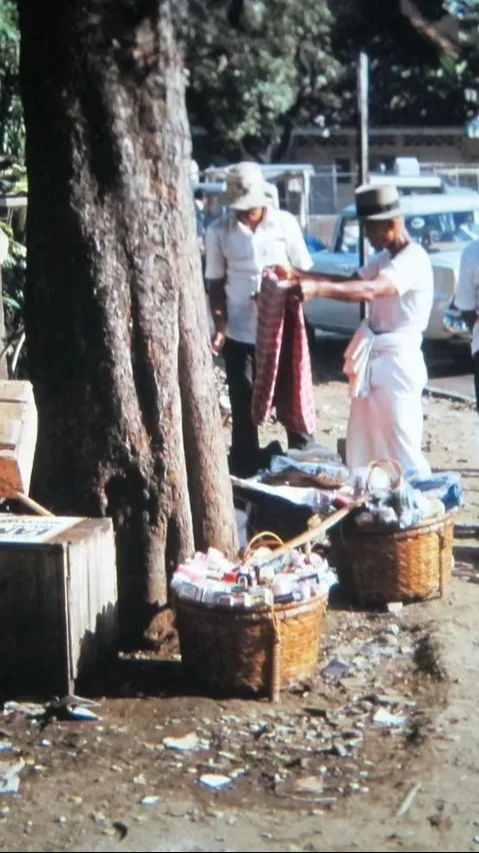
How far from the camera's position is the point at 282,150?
43062 millimetres

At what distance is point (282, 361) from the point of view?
8.91 metres

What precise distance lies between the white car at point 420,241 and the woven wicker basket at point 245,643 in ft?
35.7

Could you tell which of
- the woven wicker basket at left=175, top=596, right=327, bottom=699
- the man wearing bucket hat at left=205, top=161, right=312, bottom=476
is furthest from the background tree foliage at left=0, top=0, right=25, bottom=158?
the woven wicker basket at left=175, top=596, right=327, bottom=699

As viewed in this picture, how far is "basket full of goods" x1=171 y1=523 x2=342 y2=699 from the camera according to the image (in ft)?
20.9

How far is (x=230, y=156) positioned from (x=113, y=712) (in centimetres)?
3568

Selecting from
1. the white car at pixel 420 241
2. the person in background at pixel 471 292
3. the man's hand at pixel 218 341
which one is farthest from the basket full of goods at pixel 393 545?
the white car at pixel 420 241

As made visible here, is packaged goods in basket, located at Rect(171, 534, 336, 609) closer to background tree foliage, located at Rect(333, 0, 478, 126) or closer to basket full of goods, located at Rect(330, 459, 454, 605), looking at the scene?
basket full of goods, located at Rect(330, 459, 454, 605)

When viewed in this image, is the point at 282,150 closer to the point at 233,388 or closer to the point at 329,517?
the point at 233,388

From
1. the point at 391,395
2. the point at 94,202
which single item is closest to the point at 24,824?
the point at 94,202

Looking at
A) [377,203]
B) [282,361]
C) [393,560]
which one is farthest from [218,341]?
[393,560]

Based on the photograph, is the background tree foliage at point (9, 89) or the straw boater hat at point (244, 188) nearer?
the straw boater hat at point (244, 188)

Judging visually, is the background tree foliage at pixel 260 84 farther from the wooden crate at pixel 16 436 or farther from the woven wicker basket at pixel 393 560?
the wooden crate at pixel 16 436

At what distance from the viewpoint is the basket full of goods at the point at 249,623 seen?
6.36 m

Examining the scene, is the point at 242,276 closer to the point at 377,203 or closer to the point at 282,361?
the point at 282,361
